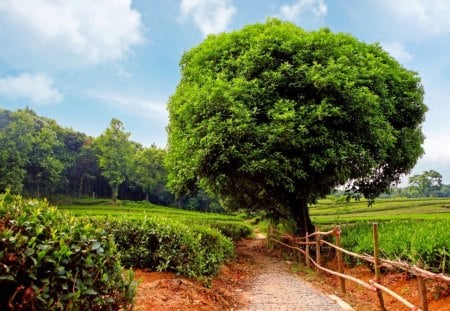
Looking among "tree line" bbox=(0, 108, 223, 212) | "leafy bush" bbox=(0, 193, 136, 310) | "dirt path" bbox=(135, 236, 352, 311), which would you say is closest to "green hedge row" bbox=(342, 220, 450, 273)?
"dirt path" bbox=(135, 236, 352, 311)

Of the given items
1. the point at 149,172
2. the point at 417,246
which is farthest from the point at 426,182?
the point at 417,246

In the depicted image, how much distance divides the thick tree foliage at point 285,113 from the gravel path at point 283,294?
3.05 metres

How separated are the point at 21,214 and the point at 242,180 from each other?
1244cm

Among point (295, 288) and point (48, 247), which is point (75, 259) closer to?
point (48, 247)

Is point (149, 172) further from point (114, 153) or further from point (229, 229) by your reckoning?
point (229, 229)

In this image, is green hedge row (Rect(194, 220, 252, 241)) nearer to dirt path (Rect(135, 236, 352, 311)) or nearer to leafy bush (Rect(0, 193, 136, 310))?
dirt path (Rect(135, 236, 352, 311))

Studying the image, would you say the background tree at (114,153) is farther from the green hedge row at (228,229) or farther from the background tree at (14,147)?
the green hedge row at (228,229)

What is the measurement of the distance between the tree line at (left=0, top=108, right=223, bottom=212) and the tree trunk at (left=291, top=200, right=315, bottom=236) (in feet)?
86.5

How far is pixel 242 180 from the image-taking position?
610 inches

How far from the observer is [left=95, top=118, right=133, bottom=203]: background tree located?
5842 centimetres

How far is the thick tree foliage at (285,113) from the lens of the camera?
1280cm

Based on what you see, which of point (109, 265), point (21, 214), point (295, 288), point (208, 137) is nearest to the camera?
point (21, 214)

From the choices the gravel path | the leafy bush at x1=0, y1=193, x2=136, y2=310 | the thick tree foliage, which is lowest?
the gravel path

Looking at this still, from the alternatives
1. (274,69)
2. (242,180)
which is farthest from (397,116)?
(242,180)
